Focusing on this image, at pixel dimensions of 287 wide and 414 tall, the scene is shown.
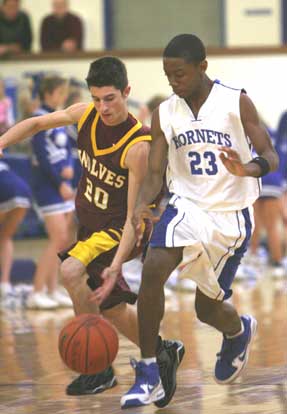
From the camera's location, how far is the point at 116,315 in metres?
7.22

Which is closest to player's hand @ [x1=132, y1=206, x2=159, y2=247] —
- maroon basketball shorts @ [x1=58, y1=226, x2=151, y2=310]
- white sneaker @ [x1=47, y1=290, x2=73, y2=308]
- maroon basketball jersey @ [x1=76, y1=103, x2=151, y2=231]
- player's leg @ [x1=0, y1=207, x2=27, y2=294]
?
maroon basketball shorts @ [x1=58, y1=226, x2=151, y2=310]

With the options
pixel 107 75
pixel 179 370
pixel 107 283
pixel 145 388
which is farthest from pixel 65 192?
pixel 145 388

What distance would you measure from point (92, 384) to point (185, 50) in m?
2.00

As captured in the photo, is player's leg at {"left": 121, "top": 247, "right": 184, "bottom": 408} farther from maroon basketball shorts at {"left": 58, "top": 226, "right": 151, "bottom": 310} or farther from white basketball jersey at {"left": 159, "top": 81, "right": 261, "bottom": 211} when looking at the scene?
maroon basketball shorts at {"left": 58, "top": 226, "right": 151, "bottom": 310}

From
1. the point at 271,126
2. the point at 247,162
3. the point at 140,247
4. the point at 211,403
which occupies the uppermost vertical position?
the point at 247,162

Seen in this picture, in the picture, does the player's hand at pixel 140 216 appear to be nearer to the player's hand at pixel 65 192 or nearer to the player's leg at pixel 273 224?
the player's hand at pixel 65 192

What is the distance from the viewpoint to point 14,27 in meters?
16.7

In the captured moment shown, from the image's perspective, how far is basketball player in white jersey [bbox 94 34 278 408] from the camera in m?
6.38

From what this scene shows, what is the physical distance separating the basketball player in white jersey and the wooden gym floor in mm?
398

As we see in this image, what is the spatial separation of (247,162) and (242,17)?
11708 mm

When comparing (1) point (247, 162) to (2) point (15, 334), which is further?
(2) point (15, 334)

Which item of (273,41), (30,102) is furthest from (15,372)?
(273,41)

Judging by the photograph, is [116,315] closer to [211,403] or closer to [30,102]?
[211,403]

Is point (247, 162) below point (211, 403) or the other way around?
the other way around
